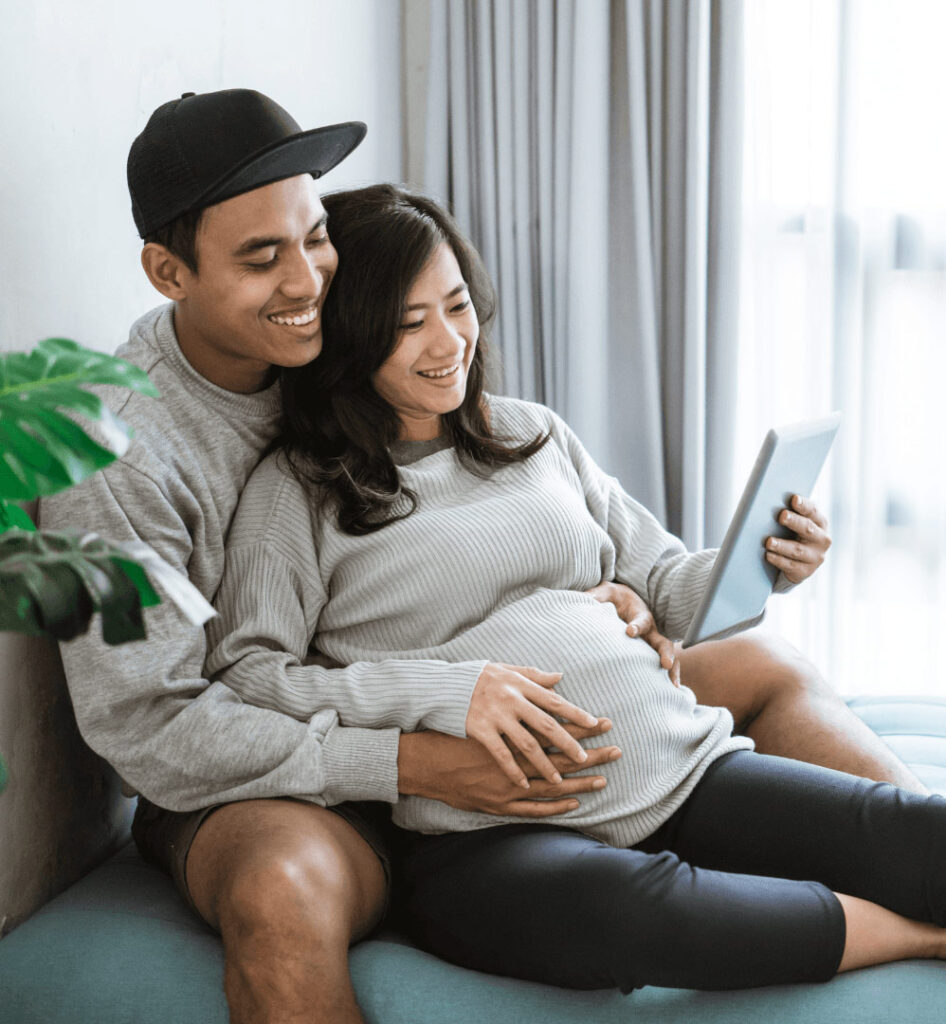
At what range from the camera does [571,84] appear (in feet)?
8.05

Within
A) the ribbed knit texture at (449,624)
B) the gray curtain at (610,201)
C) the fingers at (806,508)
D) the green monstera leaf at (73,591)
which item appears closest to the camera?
the green monstera leaf at (73,591)

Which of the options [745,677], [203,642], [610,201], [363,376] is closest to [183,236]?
[363,376]

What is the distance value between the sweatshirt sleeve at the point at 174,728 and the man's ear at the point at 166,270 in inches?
9.5

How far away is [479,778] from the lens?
1.25m

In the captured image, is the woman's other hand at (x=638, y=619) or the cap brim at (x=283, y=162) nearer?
the cap brim at (x=283, y=162)

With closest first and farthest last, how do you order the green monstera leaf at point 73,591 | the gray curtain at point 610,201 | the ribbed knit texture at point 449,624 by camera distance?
the green monstera leaf at point 73,591 → the ribbed knit texture at point 449,624 → the gray curtain at point 610,201

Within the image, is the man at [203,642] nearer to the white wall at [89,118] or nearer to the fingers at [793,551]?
the white wall at [89,118]

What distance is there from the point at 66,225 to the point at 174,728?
639mm

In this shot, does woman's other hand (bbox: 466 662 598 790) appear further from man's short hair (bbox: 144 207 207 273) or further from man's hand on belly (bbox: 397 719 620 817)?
man's short hair (bbox: 144 207 207 273)

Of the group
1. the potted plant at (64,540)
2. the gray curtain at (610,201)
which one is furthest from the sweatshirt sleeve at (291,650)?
the gray curtain at (610,201)

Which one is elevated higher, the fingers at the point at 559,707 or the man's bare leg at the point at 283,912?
the fingers at the point at 559,707

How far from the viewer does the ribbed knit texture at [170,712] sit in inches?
48.3

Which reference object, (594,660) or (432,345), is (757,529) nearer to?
(594,660)

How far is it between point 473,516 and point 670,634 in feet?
1.29
